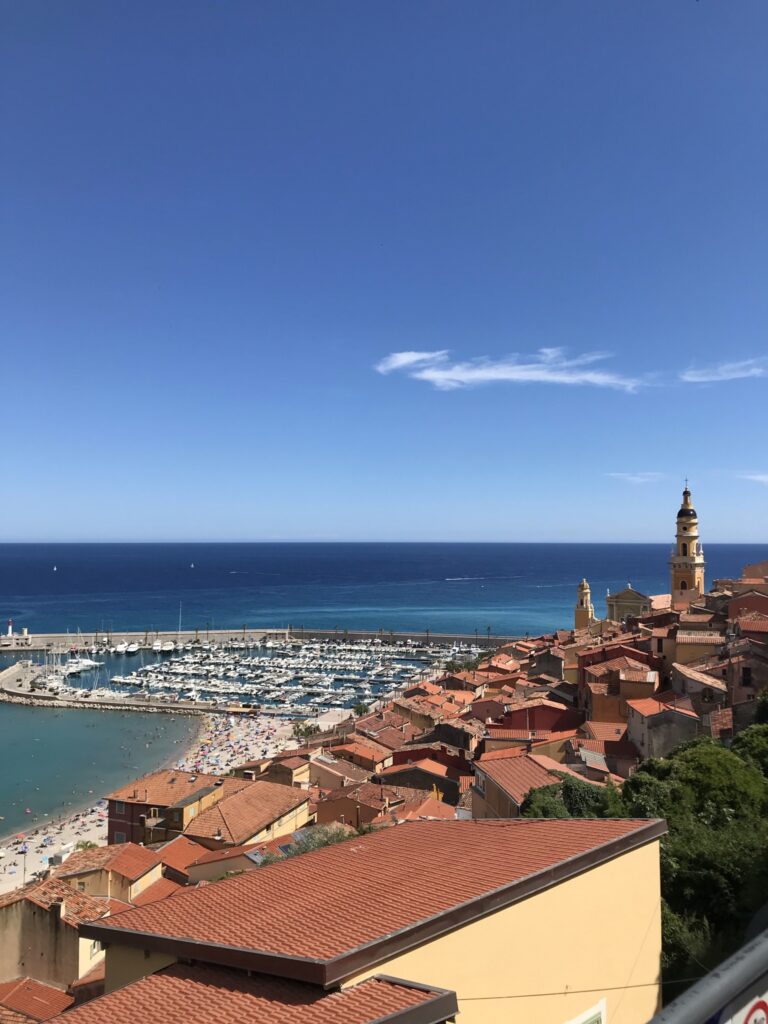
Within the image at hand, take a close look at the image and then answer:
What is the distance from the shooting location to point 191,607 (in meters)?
102

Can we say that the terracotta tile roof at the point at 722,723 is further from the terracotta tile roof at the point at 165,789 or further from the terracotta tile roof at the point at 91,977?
the terracotta tile roof at the point at 91,977

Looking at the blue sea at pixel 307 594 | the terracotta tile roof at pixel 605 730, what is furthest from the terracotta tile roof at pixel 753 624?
the blue sea at pixel 307 594

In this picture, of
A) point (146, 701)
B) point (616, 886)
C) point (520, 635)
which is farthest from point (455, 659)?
point (616, 886)

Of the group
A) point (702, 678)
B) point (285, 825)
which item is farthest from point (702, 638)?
point (285, 825)

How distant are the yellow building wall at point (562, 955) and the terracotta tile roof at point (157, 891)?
11.1m

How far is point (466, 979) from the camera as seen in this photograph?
3402 millimetres

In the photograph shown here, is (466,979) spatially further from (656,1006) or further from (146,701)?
(146,701)

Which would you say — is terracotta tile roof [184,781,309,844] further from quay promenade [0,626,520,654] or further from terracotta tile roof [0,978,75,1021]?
quay promenade [0,626,520,654]

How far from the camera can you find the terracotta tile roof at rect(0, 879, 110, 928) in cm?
1030

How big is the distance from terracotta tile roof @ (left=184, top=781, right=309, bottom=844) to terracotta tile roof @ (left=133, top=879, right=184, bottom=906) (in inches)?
90.9

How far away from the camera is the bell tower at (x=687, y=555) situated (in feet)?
129

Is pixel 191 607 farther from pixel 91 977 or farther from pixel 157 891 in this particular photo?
pixel 91 977

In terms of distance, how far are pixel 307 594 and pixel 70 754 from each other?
85.8 metres

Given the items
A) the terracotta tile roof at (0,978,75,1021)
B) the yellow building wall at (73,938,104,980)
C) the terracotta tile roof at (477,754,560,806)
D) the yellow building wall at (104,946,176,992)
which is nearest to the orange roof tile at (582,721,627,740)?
the terracotta tile roof at (477,754,560,806)
